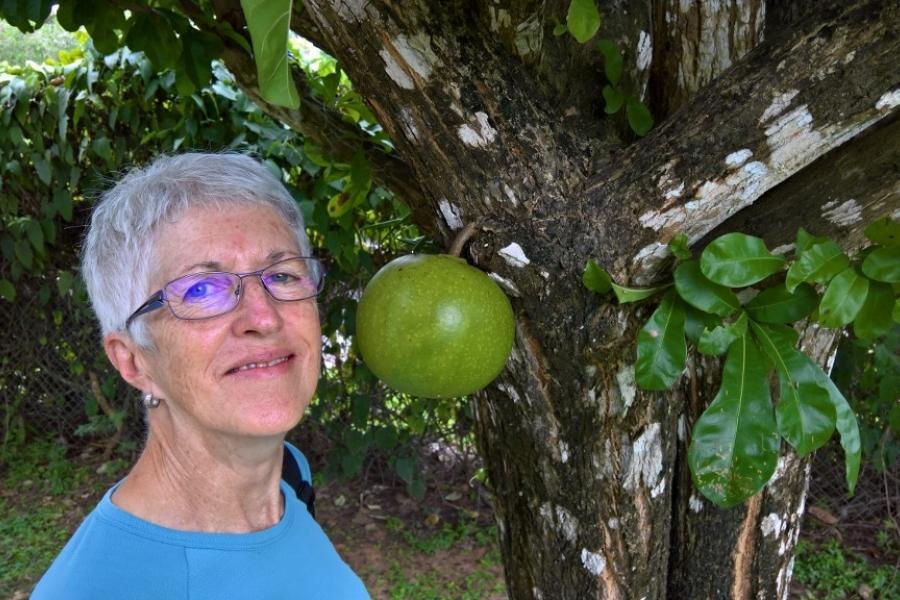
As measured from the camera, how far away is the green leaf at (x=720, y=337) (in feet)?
3.82

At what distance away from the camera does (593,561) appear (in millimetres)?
1440

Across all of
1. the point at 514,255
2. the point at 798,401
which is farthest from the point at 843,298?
the point at 514,255

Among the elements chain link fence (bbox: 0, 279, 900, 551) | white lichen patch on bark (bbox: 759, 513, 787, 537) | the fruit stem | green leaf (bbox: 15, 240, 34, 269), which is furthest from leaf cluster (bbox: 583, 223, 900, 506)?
chain link fence (bbox: 0, 279, 900, 551)

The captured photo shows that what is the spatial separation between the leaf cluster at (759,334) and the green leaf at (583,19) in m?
0.36

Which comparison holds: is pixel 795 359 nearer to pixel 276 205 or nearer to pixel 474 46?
pixel 474 46

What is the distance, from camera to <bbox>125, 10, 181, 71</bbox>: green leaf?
6.50 feet

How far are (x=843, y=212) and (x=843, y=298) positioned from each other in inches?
7.3

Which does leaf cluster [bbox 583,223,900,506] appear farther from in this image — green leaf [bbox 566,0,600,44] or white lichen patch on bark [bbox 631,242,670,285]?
green leaf [bbox 566,0,600,44]

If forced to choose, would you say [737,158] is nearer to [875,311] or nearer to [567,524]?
[875,311]

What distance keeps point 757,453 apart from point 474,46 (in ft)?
2.68

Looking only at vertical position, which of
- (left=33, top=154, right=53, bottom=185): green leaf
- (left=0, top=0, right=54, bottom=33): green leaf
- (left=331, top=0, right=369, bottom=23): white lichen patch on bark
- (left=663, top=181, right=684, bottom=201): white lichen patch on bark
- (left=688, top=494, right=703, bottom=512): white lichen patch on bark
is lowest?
(left=688, top=494, right=703, bottom=512): white lichen patch on bark

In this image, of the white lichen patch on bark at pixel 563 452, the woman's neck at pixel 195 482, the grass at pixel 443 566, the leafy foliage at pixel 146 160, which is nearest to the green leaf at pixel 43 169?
the leafy foliage at pixel 146 160

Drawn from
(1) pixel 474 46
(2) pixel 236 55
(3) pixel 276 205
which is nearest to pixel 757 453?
(1) pixel 474 46

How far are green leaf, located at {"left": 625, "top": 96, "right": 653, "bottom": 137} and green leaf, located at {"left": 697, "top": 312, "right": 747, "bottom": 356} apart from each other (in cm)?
46
